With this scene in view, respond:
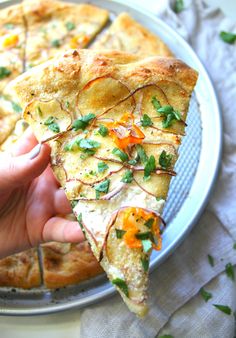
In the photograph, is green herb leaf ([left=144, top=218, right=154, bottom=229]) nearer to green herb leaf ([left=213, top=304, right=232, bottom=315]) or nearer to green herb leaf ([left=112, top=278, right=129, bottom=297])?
green herb leaf ([left=112, top=278, right=129, bottom=297])

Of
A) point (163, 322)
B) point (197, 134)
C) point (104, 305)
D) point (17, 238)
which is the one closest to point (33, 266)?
point (17, 238)

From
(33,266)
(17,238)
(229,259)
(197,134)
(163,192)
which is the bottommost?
(33,266)

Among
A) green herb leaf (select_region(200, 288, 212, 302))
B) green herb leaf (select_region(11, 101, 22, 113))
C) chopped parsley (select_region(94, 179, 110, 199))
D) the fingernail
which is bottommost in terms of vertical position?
green herb leaf (select_region(200, 288, 212, 302))

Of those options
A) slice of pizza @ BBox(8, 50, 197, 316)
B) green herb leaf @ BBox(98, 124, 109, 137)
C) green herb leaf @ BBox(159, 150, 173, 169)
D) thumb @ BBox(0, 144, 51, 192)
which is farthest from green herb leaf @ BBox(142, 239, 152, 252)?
thumb @ BBox(0, 144, 51, 192)

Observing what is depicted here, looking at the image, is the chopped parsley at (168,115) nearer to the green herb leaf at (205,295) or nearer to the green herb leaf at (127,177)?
the green herb leaf at (127,177)

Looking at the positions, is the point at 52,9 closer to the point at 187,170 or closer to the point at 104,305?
the point at 187,170

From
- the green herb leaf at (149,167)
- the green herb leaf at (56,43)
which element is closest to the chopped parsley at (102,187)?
the green herb leaf at (149,167)
